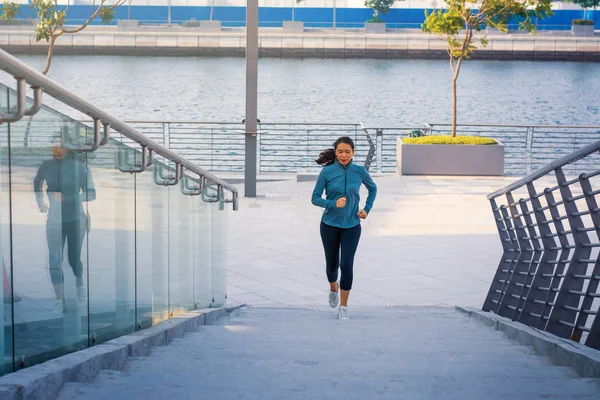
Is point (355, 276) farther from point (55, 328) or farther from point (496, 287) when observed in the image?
point (55, 328)

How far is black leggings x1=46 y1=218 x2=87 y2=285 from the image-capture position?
312cm

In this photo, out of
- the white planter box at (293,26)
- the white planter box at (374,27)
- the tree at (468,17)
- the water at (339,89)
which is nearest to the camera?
the tree at (468,17)

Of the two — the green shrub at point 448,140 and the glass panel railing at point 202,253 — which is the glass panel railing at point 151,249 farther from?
the green shrub at point 448,140

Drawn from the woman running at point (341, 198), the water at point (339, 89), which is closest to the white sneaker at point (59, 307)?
the woman running at point (341, 198)

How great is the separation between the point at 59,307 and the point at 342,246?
298cm

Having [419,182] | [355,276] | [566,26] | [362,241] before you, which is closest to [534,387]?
[355,276]

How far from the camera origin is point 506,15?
1680 centimetres

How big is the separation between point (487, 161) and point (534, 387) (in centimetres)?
1109

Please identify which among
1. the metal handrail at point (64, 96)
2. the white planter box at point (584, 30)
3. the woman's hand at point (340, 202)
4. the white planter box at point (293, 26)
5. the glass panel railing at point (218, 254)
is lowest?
the glass panel railing at point (218, 254)

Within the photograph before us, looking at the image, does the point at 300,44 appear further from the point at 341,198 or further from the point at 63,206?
the point at 63,206

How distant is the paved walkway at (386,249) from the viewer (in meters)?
7.67

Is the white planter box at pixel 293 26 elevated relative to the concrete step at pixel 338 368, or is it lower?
elevated

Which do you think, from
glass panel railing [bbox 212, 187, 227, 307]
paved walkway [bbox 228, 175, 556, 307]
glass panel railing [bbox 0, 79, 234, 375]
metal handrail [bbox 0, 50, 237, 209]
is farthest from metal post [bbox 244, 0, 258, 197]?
metal handrail [bbox 0, 50, 237, 209]

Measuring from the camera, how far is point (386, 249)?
364 inches
